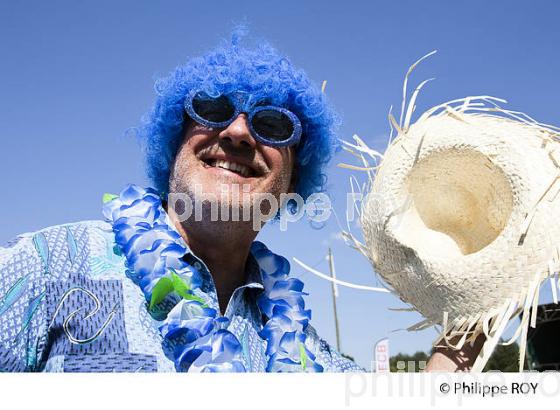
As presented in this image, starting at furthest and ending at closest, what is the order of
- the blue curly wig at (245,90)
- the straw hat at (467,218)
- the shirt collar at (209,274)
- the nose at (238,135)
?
the blue curly wig at (245,90) → the nose at (238,135) → the shirt collar at (209,274) → the straw hat at (467,218)

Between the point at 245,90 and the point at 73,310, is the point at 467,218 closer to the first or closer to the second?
the point at 245,90

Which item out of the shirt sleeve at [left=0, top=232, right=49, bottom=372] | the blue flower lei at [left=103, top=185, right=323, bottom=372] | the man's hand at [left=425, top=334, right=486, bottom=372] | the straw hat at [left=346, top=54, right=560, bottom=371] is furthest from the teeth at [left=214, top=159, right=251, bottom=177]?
the man's hand at [left=425, top=334, right=486, bottom=372]

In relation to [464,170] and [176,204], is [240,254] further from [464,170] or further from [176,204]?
[464,170]

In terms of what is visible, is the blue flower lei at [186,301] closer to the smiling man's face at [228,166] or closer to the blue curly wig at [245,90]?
the smiling man's face at [228,166]

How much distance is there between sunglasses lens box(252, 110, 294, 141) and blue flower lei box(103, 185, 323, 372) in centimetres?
41

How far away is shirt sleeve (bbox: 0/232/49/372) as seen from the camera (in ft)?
4.10

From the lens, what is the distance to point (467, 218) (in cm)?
162

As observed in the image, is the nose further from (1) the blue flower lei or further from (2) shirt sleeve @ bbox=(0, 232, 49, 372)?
(2) shirt sleeve @ bbox=(0, 232, 49, 372)

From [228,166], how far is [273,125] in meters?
0.23

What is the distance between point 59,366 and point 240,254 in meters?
0.69

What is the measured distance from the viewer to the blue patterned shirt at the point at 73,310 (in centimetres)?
127

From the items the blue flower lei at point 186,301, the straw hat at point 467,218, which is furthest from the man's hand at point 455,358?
the blue flower lei at point 186,301

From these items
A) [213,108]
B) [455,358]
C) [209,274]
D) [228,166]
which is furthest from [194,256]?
[455,358]

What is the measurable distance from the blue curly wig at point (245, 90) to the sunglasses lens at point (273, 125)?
64 millimetres
